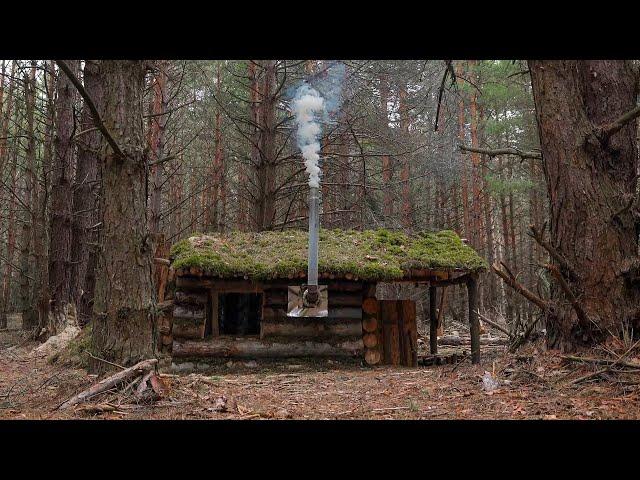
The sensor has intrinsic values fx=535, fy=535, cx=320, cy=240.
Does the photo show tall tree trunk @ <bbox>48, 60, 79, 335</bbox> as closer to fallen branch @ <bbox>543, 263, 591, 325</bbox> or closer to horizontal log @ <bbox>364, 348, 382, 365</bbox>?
horizontal log @ <bbox>364, 348, 382, 365</bbox>

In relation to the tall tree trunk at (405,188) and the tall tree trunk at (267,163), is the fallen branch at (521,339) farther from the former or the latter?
the tall tree trunk at (405,188)

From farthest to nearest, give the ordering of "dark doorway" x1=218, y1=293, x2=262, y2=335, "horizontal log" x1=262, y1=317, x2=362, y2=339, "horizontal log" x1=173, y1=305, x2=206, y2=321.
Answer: "dark doorway" x1=218, y1=293, x2=262, y2=335 → "horizontal log" x1=262, y1=317, x2=362, y2=339 → "horizontal log" x1=173, y1=305, x2=206, y2=321

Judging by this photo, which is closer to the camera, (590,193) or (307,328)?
(590,193)

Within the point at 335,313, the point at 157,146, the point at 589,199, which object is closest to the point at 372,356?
the point at 335,313

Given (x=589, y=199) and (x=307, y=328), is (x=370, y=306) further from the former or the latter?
(x=589, y=199)

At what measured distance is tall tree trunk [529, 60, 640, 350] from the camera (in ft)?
18.5

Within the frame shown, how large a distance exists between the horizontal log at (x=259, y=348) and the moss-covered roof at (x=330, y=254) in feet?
5.09

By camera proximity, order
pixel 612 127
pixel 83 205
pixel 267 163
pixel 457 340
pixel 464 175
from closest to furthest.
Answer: pixel 612 127
pixel 83 205
pixel 267 163
pixel 457 340
pixel 464 175

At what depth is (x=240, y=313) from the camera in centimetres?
1467

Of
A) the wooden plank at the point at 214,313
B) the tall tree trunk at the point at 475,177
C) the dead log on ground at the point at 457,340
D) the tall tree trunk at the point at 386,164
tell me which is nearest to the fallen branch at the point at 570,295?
the wooden plank at the point at 214,313

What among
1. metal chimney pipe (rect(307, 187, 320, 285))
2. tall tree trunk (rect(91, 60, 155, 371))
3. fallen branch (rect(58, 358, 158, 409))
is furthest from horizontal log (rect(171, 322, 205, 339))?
fallen branch (rect(58, 358, 158, 409))

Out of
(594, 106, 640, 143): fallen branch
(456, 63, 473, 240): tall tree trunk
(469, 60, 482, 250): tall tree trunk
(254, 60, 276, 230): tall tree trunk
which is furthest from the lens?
(456, 63, 473, 240): tall tree trunk

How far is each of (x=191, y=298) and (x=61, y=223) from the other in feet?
14.6

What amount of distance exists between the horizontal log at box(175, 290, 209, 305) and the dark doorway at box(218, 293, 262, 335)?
267 centimetres
